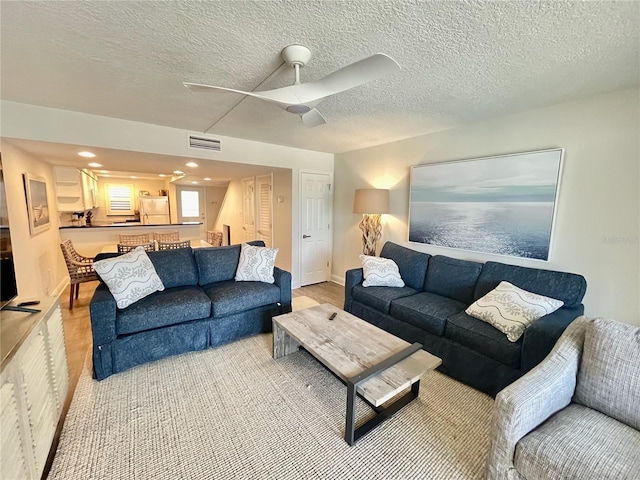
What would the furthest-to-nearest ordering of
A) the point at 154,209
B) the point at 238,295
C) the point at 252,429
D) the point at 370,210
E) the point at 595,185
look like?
the point at 154,209 → the point at 370,210 → the point at 238,295 → the point at 595,185 → the point at 252,429

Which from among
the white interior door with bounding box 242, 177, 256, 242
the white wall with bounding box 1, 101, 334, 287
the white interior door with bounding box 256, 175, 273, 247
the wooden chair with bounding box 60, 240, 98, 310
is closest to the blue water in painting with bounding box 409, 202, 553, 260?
the white wall with bounding box 1, 101, 334, 287

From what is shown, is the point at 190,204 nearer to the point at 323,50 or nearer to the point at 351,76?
the point at 323,50

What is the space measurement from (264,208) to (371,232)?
2.40 metres

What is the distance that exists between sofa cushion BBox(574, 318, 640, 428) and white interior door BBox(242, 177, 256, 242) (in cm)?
538

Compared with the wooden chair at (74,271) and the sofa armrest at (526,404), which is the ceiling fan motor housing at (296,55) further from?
the wooden chair at (74,271)

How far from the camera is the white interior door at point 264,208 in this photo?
17.1 ft

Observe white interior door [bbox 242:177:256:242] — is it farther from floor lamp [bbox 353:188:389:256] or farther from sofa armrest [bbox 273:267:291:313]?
sofa armrest [bbox 273:267:291:313]

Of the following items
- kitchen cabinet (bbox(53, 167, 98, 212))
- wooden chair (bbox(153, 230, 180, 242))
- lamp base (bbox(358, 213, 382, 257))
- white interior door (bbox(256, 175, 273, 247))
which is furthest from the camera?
white interior door (bbox(256, 175, 273, 247))

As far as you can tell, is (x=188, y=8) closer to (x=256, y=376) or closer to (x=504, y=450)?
(x=256, y=376)

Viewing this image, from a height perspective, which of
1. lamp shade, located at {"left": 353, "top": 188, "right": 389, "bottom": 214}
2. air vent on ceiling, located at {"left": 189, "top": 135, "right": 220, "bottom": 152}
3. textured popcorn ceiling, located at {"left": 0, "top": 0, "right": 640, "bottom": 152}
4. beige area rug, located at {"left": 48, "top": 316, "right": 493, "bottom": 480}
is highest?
textured popcorn ceiling, located at {"left": 0, "top": 0, "right": 640, "bottom": 152}

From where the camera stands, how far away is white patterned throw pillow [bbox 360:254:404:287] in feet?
10.2

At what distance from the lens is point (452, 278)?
9.42 ft

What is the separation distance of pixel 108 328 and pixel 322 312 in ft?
5.80

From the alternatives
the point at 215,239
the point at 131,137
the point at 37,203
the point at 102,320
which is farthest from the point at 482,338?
the point at 215,239
